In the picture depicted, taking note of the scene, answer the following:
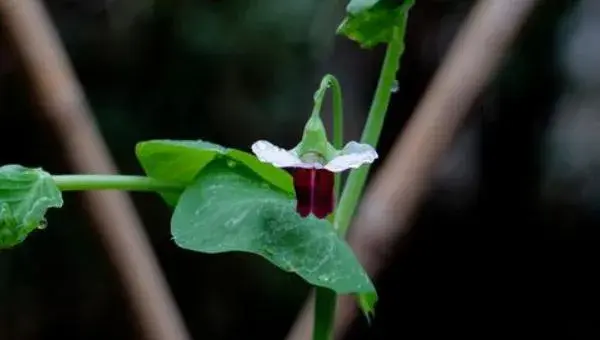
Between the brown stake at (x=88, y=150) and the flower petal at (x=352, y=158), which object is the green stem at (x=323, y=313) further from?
the brown stake at (x=88, y=150)

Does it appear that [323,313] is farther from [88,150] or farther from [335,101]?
[88,150]

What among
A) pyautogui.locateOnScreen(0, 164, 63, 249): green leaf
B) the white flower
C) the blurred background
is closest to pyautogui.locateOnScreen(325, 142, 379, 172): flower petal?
the white flower

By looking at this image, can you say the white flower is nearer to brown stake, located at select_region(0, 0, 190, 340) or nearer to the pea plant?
the pea plant

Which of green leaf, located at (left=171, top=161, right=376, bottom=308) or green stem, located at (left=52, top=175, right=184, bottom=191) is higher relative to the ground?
green stem, located at (left=52, top=175, right=184, bottom=191)

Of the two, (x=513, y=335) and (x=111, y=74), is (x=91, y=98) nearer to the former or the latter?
(x=111, y=74)

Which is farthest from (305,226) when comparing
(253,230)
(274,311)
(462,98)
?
(274,311)

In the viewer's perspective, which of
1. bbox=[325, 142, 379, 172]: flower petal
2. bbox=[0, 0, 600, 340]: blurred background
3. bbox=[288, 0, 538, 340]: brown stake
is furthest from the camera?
bbox=[0, 0, 600, 340]: blurred background

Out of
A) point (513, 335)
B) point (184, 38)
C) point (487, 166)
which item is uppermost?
point (184, 38)
